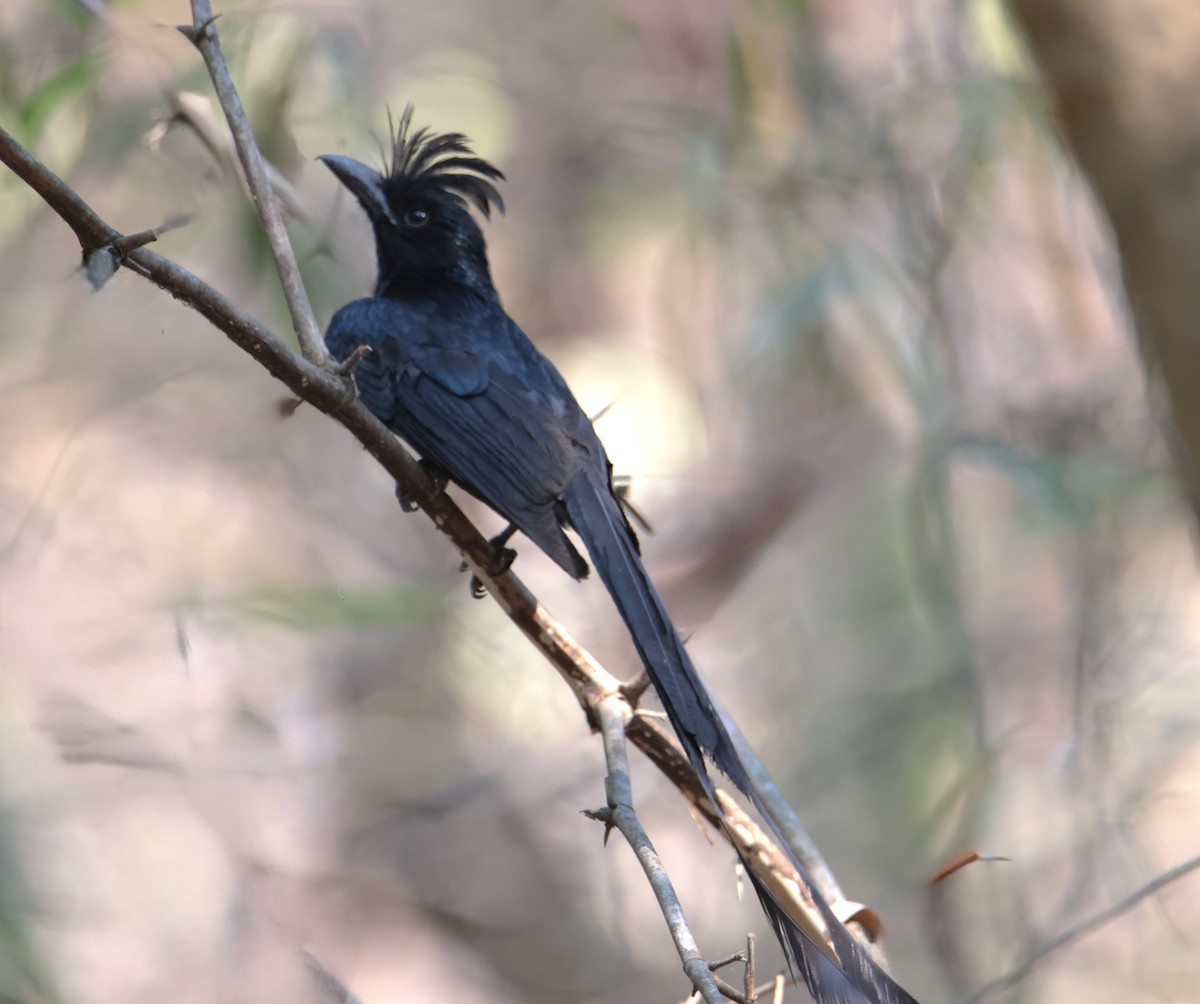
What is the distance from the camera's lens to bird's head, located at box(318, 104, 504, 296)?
3.52 metres

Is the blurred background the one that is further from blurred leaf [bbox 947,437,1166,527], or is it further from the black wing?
the black wing

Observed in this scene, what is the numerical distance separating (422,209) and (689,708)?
1.91m

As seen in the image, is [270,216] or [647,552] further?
[647,552]

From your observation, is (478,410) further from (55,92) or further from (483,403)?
(55,92)

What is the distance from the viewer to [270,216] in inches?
88.7

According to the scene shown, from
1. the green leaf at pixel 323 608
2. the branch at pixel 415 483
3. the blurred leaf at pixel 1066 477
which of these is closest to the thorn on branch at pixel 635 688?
the branch at pixel 415 483

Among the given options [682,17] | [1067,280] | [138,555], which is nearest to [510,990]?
[138,555]

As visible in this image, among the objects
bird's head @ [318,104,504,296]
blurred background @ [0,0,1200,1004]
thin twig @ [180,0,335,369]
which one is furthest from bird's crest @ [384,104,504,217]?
thin twig @ [180,0,335,369]

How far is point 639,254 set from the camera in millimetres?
6336

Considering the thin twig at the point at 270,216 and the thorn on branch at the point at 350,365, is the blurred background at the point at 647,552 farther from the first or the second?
the thorn on branch at the point at 350,365

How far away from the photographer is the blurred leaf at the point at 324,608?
4.28m

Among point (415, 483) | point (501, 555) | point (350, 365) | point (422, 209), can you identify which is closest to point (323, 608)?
point (422, 209)

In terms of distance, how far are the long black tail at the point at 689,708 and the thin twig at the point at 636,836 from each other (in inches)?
3.6

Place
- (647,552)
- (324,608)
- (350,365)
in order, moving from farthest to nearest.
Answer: (647,552) → (324,608) → (350,365)
